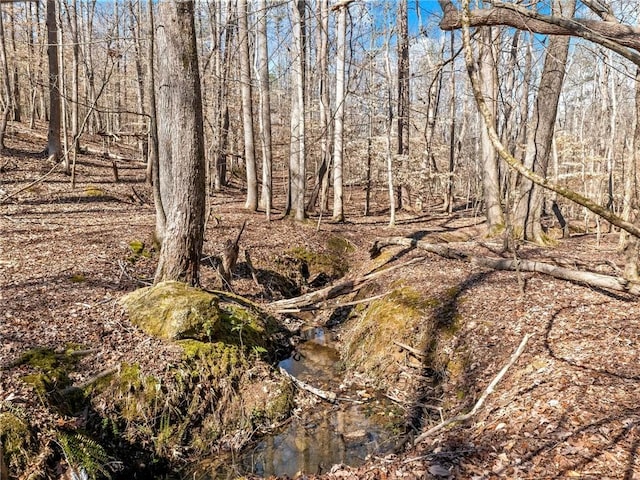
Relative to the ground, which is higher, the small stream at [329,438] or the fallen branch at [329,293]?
the fallen branch at [329,293]

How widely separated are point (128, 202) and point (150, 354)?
1020cm

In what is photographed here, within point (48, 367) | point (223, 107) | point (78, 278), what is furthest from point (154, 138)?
point (223, 107)

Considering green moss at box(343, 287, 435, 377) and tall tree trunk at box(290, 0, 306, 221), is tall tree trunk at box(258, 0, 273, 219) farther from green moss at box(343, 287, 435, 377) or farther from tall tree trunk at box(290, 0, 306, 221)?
green moss at box(343, 287, 435, 377)

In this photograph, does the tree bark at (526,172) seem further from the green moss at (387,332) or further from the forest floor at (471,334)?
the green moss at (387,332)

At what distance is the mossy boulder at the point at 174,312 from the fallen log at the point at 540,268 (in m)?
4.59

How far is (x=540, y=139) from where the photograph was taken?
32.2ft

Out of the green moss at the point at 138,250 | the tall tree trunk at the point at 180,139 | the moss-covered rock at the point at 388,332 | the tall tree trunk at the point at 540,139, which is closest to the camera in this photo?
the tall tree trunk at the point at 180,139

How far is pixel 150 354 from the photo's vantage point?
5164 mm

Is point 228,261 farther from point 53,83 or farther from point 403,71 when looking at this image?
point 403,71

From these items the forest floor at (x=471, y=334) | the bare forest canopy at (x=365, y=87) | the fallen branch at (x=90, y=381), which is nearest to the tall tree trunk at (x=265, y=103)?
the bare forest canopy at (x=365, y=87)

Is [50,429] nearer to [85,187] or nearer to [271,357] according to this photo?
[271,357]

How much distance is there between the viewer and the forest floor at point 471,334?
336 cm

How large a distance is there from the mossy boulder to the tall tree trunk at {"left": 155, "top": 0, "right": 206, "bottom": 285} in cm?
55

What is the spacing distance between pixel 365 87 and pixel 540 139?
1242cm
